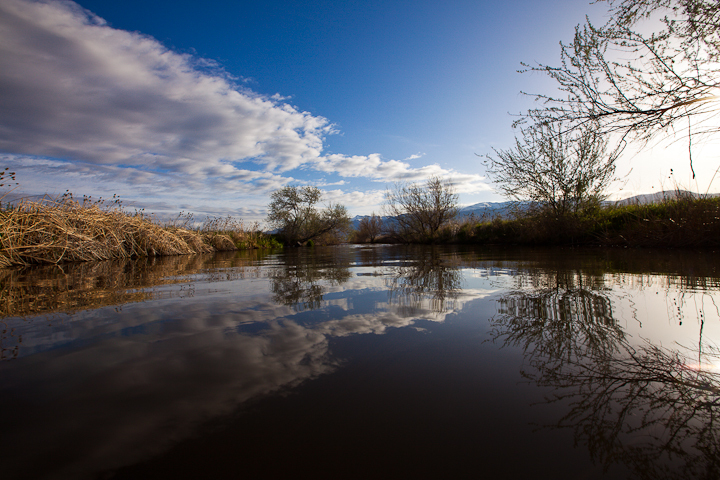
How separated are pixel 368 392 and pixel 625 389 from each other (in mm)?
897

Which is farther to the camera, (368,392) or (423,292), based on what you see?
(423,292)

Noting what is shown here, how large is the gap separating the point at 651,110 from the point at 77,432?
19.6ft

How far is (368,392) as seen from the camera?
1.10 m

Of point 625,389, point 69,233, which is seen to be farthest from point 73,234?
point 625,389

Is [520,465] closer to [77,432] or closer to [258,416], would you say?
[258,416]

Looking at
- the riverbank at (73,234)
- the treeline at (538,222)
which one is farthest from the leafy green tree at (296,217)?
the riverbank at (73,234)

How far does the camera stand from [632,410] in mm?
961

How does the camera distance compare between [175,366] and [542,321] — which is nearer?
[175,366]

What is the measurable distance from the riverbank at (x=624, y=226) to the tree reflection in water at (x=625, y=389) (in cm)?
819

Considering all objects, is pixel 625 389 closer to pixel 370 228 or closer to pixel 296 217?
pixel 296 217

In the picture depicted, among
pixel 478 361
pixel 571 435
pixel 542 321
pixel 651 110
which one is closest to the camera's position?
pixel 571 435

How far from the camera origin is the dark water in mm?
771

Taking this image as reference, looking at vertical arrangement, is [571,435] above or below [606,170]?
below

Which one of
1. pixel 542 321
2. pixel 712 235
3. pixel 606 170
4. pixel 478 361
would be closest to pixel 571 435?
pixel 478 361
